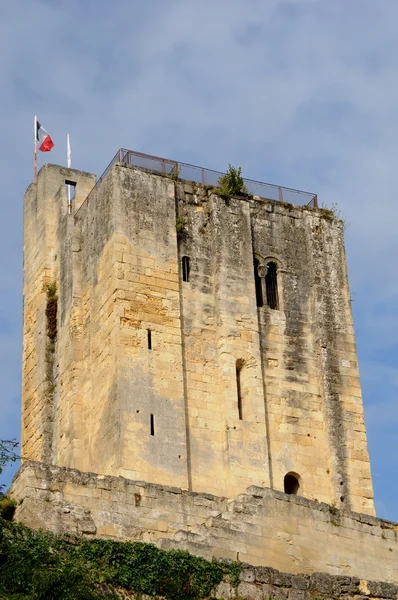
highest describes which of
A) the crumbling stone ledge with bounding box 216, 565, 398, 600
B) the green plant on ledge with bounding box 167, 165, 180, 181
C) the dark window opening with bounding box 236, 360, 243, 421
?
the green plant on ledge with bounding box 167, 165, 180, 181

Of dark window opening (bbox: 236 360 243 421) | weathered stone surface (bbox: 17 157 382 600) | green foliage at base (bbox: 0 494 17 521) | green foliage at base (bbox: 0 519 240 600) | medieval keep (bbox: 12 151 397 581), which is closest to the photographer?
green foliage at base (bbox: 0 519 240 600)

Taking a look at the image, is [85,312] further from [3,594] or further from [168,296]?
[3,594]

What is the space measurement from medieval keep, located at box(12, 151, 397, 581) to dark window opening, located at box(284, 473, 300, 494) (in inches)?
1.7

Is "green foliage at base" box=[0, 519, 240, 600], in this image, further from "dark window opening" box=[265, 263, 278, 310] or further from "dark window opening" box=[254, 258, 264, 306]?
"dark window opening" box=[265, 263, 278, 310]

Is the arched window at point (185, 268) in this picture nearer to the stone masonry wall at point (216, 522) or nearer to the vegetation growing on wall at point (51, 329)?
the vegetation growing on wall at point (51, 329)

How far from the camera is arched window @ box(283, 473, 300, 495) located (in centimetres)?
3644

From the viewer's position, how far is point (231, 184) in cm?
3909

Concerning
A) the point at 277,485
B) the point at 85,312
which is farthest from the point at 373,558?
the point at 85,312

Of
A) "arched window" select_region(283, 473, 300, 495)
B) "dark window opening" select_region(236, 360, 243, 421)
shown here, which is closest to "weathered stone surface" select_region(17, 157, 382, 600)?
"dark window opening" select_region(236, 360, 243, 421)

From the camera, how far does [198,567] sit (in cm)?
2686

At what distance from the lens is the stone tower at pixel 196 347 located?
35.1m

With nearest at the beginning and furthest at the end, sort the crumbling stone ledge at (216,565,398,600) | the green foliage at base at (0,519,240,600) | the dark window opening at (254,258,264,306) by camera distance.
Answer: the green foliage at base at (0,519,240,600)
the crumbling stone ledge at (216,565,398,600)
the dark window opening at (254,258,264,306)

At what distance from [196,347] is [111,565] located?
10.7 meters

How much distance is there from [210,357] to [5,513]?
8.92 meters
